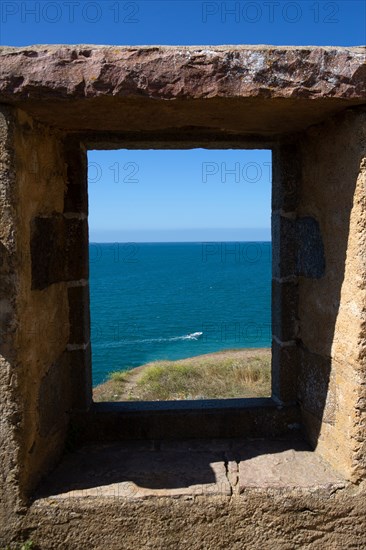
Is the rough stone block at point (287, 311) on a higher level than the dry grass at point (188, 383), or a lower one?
higher

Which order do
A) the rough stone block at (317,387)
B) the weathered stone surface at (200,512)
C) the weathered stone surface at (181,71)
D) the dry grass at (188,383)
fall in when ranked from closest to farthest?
the weathered stone surface at (181,71)
the weathered stone surface at (200,512)
the rough stone block at (317,387)
the dry grass at (188,383)

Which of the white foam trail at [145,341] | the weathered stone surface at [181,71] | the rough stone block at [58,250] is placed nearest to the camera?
the weathered stone surface at [181,71]

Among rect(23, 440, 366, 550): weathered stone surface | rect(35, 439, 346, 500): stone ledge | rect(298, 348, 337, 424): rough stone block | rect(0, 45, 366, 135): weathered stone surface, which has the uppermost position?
rect(0, 45, 366, 135): weathered stone surface

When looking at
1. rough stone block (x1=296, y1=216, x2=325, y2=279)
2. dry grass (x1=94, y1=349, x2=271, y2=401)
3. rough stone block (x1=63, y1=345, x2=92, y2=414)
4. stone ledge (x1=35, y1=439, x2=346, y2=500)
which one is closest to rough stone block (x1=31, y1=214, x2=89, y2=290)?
rough stone block (x1=63, y1=345, x2=92, y2=414)

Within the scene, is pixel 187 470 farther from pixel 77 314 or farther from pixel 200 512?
pixel 77 314

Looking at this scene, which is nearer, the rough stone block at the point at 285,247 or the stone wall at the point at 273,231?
the stone wall at the point at 273,231

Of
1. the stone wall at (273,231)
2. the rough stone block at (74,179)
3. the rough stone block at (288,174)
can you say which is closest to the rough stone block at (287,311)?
the stone wall at (273,231)

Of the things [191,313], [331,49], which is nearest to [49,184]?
[331,49]

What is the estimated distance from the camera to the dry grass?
26.8 feet

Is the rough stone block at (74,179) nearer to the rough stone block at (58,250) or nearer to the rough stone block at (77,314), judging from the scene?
the rough stone block at (58,250)

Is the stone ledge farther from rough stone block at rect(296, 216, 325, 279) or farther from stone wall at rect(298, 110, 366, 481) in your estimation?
rough stone block at rect(296, 216, 325, 279)

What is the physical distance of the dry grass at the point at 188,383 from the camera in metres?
8.16

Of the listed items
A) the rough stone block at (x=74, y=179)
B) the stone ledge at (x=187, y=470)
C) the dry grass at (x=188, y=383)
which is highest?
the rough stone block at (x=74, y=179)

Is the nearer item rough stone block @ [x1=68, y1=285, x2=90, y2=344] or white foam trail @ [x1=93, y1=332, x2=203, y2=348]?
rough stone block @ [x1=68, y1=285, x2=90, y2=344]
